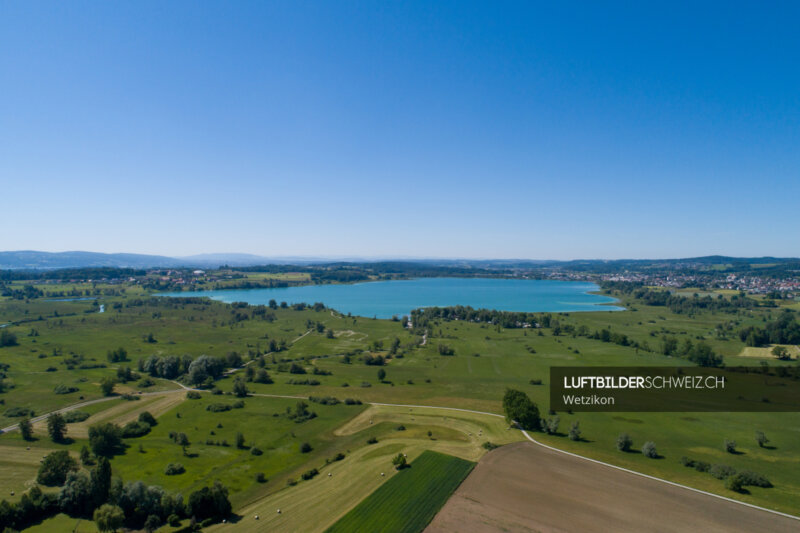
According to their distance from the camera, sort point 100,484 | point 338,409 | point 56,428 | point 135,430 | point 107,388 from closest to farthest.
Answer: point 100,484, point 56,428, point 135,430, point 338,409, point 107,388

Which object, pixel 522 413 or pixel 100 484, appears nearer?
pixel 100 484

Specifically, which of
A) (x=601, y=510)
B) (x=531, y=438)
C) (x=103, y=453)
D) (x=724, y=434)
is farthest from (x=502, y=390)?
(x=103, y=453)

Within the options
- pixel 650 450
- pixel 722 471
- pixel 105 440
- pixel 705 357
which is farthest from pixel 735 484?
pixel 105 440

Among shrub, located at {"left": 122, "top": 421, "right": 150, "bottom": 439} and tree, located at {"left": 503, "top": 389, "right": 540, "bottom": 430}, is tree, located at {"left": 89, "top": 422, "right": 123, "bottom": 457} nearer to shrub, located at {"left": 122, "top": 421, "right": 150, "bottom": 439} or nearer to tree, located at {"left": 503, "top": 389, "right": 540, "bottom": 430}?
shrub, located at {"left": 122, "top": 421, "right": 150, "bottom": 439}

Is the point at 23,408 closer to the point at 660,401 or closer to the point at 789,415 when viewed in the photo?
the point at 660,401

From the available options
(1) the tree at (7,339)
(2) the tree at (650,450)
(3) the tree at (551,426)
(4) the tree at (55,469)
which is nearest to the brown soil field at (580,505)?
(2) the tree at (650,450)

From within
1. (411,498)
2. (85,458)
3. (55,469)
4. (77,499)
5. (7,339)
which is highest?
(7,339)

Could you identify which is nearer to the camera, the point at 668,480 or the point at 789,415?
the point at 668,480

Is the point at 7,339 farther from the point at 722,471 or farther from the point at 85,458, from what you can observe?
the point at 722,471
